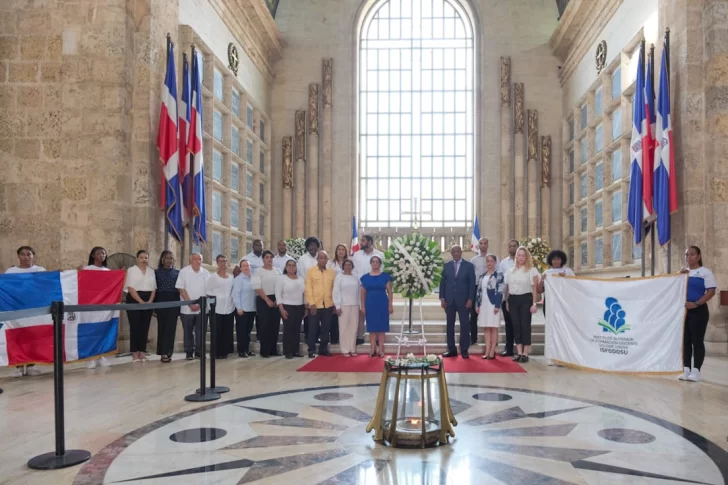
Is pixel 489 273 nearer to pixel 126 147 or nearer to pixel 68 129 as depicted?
pixel 126 147

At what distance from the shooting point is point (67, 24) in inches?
385

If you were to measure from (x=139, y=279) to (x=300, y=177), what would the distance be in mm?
9126

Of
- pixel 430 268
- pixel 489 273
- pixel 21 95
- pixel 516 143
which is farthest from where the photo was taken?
pixel 516 143

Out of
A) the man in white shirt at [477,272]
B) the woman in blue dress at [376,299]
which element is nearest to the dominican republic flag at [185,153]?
the woman in blue dress at [376,299]

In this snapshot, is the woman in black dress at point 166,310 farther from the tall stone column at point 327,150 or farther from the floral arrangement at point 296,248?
the tall stone column at point 327,150

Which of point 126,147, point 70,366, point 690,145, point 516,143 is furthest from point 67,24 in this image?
point 516,143

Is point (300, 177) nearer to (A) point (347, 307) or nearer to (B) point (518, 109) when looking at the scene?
(B) point (518, 109)

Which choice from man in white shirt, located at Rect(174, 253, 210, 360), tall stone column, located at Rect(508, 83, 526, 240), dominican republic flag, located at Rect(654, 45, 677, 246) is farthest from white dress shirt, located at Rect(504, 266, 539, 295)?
tall stone column, located at Rect(508, 83, 526, 240)

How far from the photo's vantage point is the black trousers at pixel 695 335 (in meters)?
7.05

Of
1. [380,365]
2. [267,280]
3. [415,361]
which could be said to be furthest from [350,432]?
[267,280]

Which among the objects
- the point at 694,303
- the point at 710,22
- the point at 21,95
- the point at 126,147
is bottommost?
the point at 694,303

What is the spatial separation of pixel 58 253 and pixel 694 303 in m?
8.71

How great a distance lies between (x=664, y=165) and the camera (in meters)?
9.35

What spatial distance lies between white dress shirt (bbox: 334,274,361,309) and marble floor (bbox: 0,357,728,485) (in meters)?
2.09
